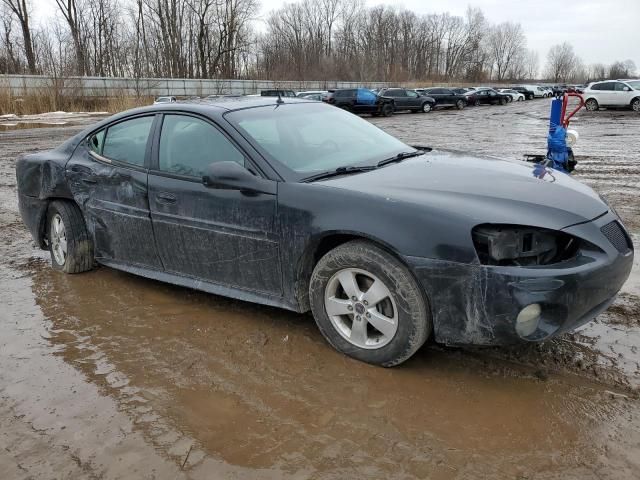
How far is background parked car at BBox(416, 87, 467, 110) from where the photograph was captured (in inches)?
1526

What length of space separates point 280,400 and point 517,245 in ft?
4.75

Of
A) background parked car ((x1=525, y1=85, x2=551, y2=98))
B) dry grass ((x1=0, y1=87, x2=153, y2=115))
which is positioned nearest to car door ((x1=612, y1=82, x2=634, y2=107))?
dry grass ((x1=0, y1=87, x2=153, y2=115))

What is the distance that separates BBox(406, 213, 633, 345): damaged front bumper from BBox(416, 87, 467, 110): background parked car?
37.0 m

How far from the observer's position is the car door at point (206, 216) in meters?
3.43

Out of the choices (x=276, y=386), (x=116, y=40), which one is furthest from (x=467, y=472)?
(x=116, y=40)

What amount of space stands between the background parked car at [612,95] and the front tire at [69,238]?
101 feet

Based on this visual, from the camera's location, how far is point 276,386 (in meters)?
Result: 2.99

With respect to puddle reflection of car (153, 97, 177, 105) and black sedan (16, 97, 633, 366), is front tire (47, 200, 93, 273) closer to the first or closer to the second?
black sedan (16, 97, 633, 366)

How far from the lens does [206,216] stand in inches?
143

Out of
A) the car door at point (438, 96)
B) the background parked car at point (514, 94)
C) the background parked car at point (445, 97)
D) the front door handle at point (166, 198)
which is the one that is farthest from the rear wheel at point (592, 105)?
the front door handle at point (166, 198)

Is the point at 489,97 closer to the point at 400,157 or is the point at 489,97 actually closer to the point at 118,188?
the point at 400,157

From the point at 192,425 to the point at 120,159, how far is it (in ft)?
7.86

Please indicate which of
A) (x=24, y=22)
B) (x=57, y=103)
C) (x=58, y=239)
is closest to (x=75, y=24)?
(x=24, y=22)

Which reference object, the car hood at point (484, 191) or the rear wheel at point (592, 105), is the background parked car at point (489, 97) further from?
the car hood at point (484, 191)
